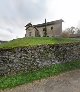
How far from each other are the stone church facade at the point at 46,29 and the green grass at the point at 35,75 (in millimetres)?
26491

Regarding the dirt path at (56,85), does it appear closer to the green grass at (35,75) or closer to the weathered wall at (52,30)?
the green grass at (35,75)

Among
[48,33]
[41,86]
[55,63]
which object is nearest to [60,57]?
[55,63]

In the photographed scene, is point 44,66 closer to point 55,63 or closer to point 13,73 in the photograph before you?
point 55,63

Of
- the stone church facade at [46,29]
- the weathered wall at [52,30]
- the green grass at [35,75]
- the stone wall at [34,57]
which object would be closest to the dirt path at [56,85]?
the green grass at [35,75]

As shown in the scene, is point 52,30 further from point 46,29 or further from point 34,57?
point 34,57

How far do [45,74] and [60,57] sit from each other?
3.46 metres

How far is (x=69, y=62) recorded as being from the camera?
69.0ft

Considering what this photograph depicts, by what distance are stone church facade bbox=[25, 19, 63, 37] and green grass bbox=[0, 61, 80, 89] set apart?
26.5 metres

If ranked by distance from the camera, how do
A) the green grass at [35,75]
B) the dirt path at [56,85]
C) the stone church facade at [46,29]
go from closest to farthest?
the dirt path at [56,85] → the green grass at [35,75] → the stone church facade at [46,29]

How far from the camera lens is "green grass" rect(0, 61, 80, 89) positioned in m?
16.1

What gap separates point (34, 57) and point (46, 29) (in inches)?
1283

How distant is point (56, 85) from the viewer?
50.3 feet

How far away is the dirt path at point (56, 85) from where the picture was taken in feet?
47.6

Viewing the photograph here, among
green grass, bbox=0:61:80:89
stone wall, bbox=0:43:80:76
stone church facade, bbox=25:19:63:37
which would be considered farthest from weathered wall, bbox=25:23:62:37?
green grass, bbox=0:61:80:89
